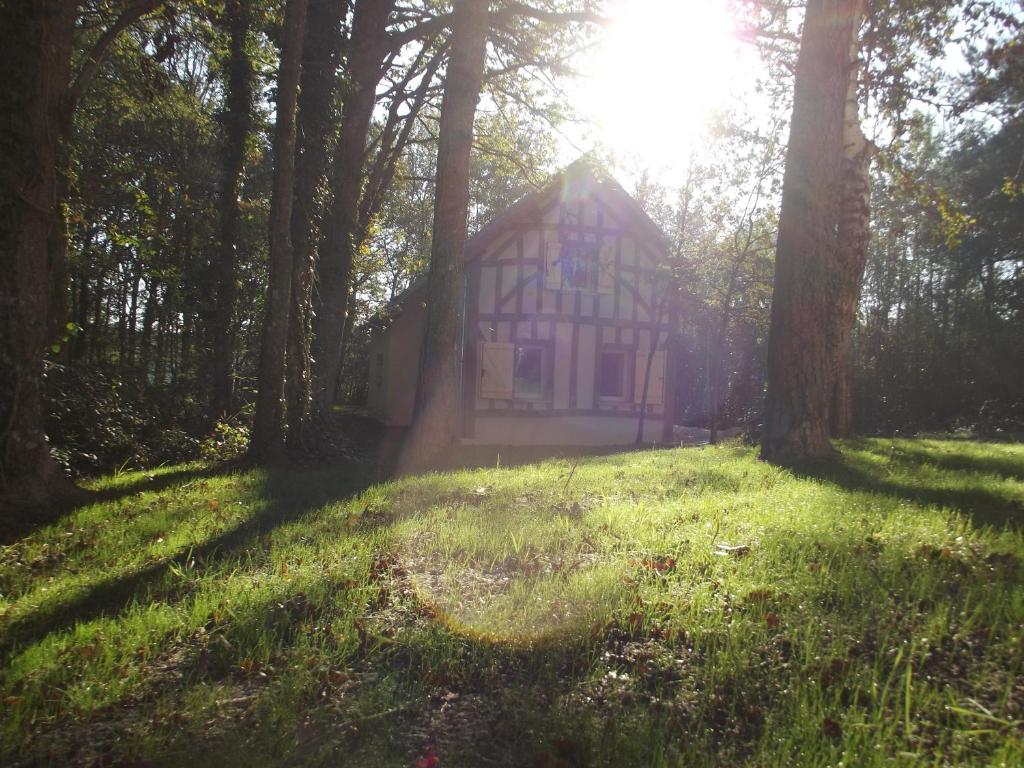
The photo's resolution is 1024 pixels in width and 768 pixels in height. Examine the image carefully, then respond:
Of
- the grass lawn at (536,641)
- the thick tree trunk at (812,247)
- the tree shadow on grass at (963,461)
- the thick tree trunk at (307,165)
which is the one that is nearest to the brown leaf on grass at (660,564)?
the grass lawn at (536,641)

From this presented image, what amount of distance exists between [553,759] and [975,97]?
414 inches

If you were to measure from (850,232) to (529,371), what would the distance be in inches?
380

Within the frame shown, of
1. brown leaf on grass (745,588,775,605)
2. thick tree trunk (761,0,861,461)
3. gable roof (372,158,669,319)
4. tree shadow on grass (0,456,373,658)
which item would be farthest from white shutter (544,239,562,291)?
brown leaf on grass (745,588,775,605)

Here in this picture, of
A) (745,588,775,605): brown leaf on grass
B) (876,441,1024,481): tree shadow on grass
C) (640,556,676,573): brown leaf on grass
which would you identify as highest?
(876,441,1024,481): tree shadow on grass

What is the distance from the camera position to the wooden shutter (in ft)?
60.3

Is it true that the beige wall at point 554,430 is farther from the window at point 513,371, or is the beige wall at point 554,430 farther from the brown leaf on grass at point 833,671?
the brown leaf on grass at point 833,671

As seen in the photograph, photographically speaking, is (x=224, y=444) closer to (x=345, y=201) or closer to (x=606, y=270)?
(x=345, y=201)

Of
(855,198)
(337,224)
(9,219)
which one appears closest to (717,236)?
(855,198)

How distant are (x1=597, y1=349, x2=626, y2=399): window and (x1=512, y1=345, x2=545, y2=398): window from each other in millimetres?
1880

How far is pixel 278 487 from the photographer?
23.5ft

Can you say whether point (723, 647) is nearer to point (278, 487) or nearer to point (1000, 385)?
point (278, 487)

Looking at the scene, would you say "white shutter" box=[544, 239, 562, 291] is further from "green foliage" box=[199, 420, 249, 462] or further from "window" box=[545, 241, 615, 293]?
"green foliage" box=[199, 420, 249, 462]

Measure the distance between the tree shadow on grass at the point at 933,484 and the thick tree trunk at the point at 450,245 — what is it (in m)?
4.68

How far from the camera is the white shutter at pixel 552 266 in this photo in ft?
56.9
